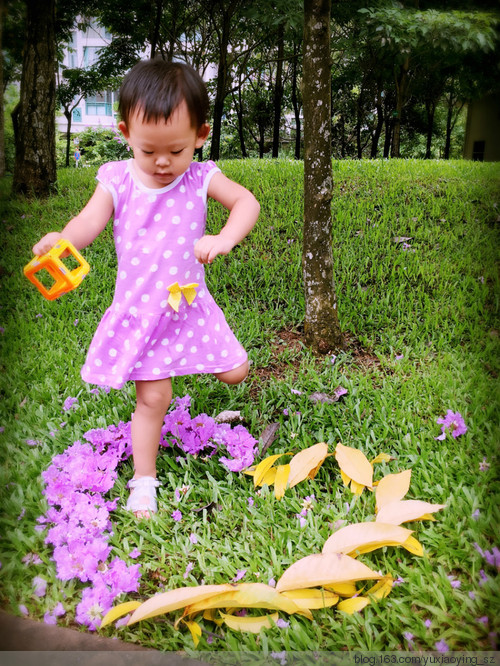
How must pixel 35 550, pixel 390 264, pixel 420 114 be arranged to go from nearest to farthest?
pixel 35 550 < pixel 390 264 < pixel 420 114

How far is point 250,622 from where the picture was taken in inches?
44.3

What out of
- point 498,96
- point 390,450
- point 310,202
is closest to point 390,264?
point 310,202

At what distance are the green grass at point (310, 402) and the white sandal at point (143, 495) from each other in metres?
0.04

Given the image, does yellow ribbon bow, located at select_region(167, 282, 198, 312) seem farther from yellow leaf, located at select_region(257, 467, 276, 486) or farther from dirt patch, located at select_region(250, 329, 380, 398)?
dirt patch, located at select_region(250, 329, 380, 398)

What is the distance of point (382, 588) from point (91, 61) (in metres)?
1.80

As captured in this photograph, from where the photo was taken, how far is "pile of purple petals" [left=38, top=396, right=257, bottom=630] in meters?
1.21

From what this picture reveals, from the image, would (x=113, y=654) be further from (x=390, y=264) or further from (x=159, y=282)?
(x=390, y=264)

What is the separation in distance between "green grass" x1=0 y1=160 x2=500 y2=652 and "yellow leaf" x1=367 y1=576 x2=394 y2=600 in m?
0.02

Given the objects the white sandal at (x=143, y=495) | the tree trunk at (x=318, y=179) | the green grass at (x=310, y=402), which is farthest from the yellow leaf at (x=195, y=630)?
the tree trunk at (x=318, y=179)

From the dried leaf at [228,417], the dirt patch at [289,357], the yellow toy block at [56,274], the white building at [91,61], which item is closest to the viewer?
the yellow toy block at [56,274]

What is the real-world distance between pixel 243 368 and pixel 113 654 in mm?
777

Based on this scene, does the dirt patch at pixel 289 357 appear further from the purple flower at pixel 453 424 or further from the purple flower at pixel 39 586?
the purple flower at pixel 39 586

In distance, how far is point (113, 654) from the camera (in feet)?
3.50

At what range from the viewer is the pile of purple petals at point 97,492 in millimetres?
1214
